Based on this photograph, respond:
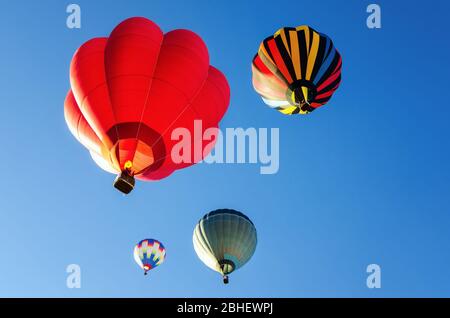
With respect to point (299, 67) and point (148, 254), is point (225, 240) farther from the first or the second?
point (299, 67)

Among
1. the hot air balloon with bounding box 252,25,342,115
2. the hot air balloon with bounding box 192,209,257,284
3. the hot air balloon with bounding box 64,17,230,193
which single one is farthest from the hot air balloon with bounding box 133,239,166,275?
the hot air balloon with bounding box 252,25,342,115

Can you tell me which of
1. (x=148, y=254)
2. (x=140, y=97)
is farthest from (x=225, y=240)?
(x=140, y=97)

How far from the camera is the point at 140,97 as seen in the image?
324 inches

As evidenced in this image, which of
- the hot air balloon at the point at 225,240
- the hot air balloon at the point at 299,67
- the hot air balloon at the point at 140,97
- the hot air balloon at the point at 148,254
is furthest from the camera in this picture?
the hot air balloon at the point at 148,254

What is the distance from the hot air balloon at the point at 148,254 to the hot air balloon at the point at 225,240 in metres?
2.57

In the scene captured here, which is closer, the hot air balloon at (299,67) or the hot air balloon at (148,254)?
the hot air balloon at (299,67)

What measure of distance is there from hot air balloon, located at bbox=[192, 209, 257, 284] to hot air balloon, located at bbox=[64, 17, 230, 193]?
149 inches

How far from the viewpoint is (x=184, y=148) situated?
8.78 m

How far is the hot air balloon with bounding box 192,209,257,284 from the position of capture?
39.8 ft

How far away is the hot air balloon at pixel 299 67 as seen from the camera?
10.9 meters

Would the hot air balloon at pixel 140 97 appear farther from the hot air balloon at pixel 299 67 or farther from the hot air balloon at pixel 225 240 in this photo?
the hot air balloon at pixel 225 240

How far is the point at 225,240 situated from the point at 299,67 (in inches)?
205

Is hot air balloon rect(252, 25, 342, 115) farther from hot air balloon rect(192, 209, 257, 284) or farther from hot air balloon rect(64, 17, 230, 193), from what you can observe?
hot air balloon rect(192, 209, 257, 284)

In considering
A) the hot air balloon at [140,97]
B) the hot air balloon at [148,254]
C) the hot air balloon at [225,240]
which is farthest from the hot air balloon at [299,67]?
the hot air balloon at [148,254]
